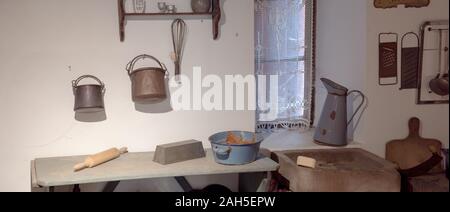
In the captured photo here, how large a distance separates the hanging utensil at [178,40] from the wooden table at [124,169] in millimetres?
483

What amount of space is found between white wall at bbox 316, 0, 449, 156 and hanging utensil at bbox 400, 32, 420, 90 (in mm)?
32

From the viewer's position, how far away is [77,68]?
1911 millimetres

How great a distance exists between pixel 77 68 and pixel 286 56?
1177mm

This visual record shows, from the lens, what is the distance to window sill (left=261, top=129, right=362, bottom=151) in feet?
6.86

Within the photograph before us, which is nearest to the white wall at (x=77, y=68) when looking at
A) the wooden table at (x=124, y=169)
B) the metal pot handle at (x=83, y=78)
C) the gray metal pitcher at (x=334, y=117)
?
the metal pot handle at (x=83, y=78)

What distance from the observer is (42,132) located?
191 cm

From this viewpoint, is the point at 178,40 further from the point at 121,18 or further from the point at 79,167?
the point at 79,167

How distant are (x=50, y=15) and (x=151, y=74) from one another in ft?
1.84

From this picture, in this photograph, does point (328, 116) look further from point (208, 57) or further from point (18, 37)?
point (18, 37)

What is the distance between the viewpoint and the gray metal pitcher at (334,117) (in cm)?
202

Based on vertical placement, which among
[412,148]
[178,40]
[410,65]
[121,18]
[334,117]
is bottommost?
[412,148]

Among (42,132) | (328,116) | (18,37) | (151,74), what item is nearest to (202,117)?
(151,74)

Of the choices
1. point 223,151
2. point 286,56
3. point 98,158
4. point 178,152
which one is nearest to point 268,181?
point 223,151

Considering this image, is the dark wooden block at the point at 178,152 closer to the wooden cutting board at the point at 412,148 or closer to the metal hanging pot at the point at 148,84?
the metal hanging pot at the point at 148,84
